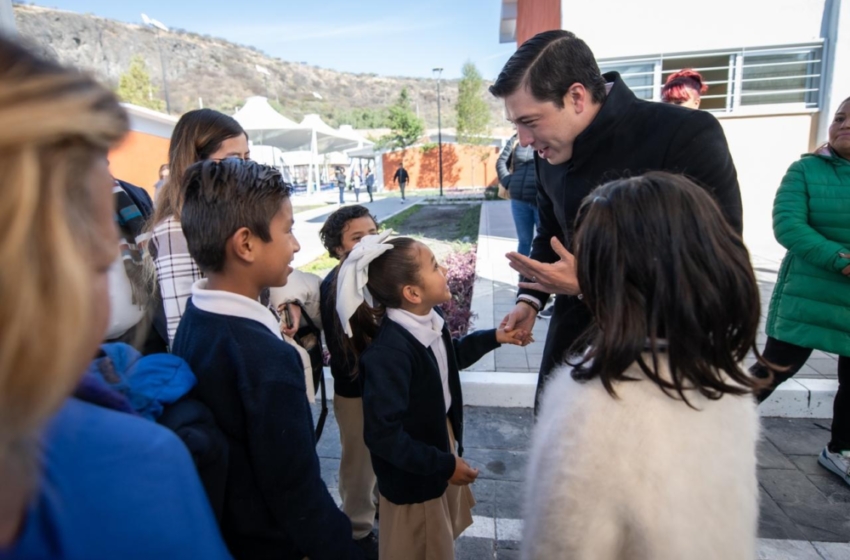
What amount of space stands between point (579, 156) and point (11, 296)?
192 centimetres

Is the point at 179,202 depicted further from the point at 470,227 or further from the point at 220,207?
the point at 470,227

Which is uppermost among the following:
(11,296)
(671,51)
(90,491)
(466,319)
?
(671,51)

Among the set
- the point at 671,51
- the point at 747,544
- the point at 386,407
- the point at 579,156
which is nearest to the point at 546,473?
the point at 747,544

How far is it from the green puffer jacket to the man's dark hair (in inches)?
62.6

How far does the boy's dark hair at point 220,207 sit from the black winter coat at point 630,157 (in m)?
1.22

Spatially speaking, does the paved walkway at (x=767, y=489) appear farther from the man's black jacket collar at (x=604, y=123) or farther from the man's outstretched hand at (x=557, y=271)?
the man's black jacket collar at (x=604, y=123)

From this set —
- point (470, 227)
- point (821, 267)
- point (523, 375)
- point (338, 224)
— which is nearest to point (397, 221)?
point (470, 227)

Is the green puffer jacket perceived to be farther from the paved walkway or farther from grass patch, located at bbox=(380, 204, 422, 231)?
grass patch, located at bbox=(380, 204, 422, 231)

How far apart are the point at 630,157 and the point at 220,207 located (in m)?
1.49

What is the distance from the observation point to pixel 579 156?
201cm

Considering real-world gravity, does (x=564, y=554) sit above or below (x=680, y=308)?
below

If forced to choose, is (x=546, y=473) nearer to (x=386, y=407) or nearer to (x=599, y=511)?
(x=599, y=511)

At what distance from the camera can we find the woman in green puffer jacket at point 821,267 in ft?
8.73

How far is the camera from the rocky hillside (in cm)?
→ 8825
